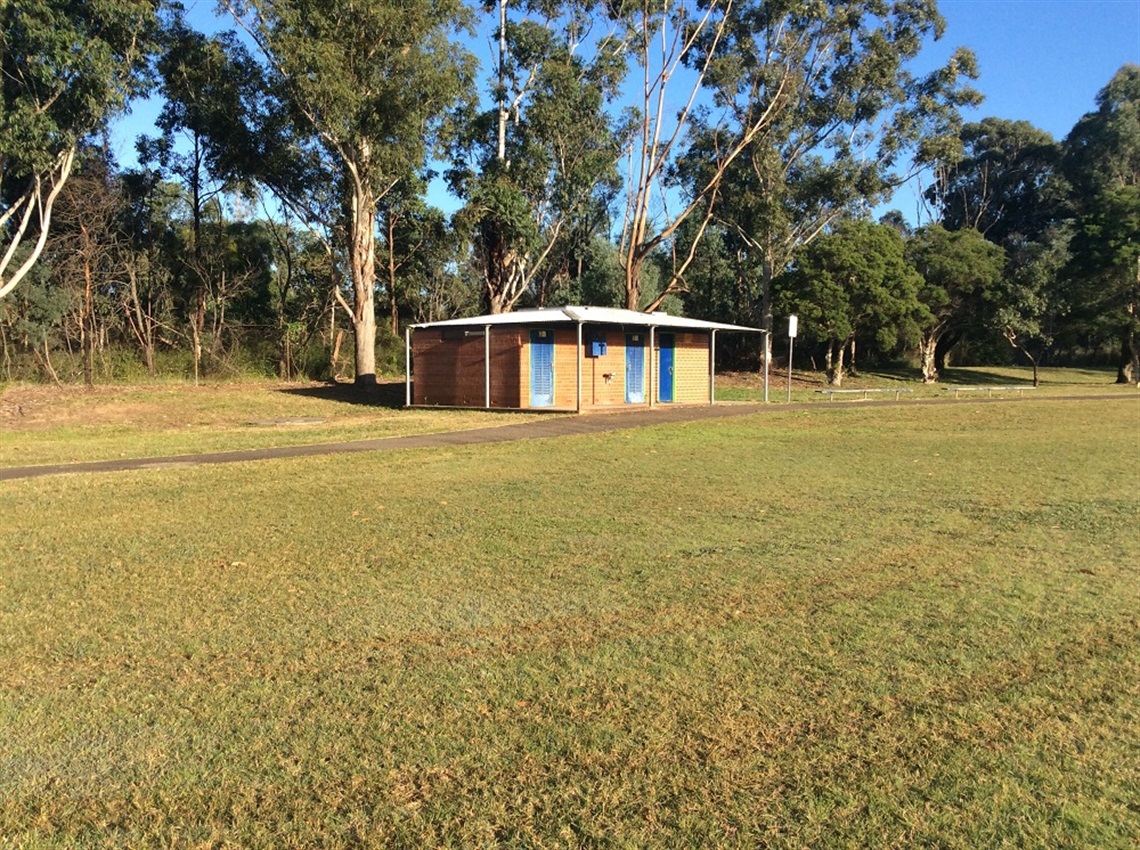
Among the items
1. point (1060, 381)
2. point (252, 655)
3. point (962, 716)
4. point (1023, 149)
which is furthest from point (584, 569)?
point (1023, 149)

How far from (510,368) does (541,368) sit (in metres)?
0.83

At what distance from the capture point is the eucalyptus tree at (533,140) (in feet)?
105

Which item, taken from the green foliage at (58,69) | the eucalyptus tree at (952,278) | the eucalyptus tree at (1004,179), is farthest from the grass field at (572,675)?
the eucalyptus tree at (1004,179)

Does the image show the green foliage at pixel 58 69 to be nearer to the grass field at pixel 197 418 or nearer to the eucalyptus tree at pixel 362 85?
the eucalyptus tree at pixel 362 85

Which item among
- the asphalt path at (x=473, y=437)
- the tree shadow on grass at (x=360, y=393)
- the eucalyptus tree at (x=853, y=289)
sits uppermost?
the eucalyptus tree at (x=853, y=289)

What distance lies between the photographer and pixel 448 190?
3284 centimetres

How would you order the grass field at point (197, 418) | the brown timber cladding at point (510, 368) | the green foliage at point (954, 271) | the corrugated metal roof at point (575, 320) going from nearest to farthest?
the grass field at point (197, 418)
the corrugated metal roof at point (575, 320)
the brown timber cladding at point (510, 368)
the green foliage at point (954, 271)

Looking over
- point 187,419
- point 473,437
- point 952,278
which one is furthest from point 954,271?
point 187,419

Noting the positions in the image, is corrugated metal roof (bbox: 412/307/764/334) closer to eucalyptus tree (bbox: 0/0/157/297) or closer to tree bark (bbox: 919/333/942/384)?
eucalyptus tree (bbox: 0/0/157/297)

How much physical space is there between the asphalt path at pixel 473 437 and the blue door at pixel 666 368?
1.75m

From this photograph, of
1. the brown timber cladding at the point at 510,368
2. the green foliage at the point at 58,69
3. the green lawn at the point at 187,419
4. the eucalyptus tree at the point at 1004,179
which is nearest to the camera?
the green lawn at the point at 187,419

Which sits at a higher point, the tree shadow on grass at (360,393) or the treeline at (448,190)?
the treeline at (448,190)

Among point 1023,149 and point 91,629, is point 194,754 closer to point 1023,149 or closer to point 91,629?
point 91,629

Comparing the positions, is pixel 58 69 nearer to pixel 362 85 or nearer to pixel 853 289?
A: pixel 362 85
